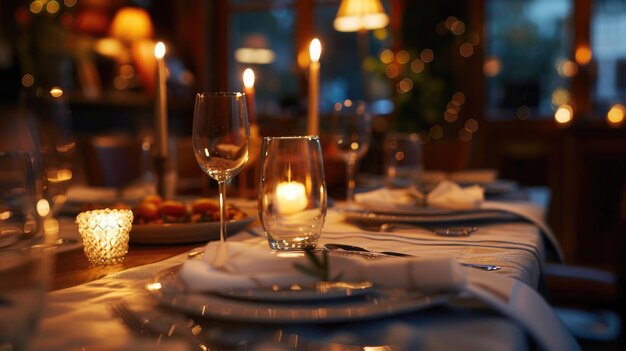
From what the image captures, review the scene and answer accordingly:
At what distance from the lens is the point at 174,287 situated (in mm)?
550

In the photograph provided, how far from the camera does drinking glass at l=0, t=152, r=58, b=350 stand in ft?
1.16

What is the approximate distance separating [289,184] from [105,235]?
0.81 feet

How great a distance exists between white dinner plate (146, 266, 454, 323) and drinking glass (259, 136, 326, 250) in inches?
7.9

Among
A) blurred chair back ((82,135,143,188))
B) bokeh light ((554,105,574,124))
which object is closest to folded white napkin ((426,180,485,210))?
blurred chair back ((82,135,143,188))

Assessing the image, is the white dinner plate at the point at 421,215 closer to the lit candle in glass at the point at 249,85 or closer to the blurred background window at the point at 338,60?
the lit candle in glass at the point at 249,85

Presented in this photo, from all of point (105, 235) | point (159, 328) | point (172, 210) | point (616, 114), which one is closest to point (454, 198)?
point (172, 210)

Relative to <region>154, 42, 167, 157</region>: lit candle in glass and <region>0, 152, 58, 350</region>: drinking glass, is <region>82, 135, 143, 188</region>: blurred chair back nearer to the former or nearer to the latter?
<region>154, 42, 167, 157</region>: lit candle in glass

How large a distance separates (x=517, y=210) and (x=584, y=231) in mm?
3243

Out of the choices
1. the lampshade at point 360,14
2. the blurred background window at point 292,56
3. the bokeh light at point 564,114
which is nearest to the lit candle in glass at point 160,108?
the lampshade at point 360,14

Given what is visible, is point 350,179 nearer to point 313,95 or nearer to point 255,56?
point 313,95

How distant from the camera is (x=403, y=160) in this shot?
4.57ft

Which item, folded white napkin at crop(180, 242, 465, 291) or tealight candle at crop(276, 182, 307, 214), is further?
tealight candle at crop(276, 182, 307, 214)

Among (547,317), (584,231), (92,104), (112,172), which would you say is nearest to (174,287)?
(547,317)

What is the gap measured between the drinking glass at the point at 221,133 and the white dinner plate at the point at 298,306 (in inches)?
10.9
